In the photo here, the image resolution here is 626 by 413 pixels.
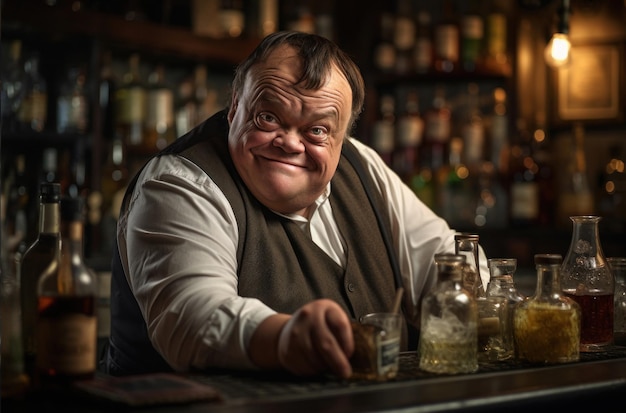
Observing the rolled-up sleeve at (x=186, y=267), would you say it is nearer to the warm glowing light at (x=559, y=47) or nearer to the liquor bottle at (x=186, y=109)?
the warm glowing light at (x=559, y=47)

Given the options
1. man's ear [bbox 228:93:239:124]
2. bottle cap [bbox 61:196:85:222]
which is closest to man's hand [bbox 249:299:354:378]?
bottle cap [bbox 61:196:85:222]

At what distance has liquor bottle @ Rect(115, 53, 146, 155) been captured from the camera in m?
3.80

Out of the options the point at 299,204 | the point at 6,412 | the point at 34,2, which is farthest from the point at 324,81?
the point at 34,2

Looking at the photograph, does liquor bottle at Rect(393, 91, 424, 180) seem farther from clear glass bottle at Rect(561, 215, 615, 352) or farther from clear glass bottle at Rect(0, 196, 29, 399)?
clear glass bottle at Rect(0, 196, 29, 399)

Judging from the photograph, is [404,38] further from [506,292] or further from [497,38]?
[506,292]

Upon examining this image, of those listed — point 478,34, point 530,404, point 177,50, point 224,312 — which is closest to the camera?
point 530,404

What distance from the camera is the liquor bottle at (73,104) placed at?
12.0 feet

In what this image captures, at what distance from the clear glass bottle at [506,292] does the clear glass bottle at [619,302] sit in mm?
313

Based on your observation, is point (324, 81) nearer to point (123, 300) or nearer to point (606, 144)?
point (123, 300)

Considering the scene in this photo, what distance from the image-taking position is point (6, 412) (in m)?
1.16

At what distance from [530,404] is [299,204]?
2.59ft

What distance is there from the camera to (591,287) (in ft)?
5.67

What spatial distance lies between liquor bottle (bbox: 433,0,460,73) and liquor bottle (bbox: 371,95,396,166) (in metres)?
0.28

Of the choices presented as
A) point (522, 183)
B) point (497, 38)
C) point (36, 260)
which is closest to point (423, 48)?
point (497, 38)
